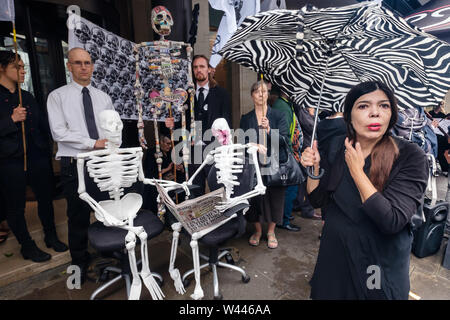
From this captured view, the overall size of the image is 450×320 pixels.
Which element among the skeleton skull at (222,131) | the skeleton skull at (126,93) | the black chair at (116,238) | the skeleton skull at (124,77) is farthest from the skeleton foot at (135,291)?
the skeleton skull at (124,77)

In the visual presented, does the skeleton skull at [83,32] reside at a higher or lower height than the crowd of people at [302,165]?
higher

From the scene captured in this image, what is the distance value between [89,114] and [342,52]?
2312 millimetres

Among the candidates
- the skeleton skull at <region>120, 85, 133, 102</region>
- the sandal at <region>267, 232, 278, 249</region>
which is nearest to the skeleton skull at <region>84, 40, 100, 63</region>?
the skeleton skull at <region>120, 85, 133, 102</region>

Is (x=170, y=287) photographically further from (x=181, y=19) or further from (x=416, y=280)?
(x=181, y=19)

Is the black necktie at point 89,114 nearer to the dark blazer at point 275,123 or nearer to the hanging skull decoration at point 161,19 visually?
the hanging skull decoration at point 161,19

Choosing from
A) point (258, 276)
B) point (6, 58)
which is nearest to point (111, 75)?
point (6, 58)

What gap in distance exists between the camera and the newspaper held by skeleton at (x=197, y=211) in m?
2.09

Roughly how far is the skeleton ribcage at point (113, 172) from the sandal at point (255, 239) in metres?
1.76

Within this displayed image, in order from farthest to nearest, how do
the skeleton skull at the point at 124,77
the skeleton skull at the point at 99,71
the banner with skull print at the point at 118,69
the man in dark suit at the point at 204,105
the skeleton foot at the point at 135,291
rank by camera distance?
the man in dark suit at the point at 204,105
the skeleton skull at the point at 124,77
the skeleton skull at the point at 99,71
the banner with skull print at the point at 118,69
the skeleton foot at the point at 135,291

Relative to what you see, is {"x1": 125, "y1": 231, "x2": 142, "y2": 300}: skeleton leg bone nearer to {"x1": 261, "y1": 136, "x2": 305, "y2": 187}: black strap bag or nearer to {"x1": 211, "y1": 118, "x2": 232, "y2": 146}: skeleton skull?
{"x1": 211, "y1": 118, "x2": 232, "y2": 146}: skeleton skull

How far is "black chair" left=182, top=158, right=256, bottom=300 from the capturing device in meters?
2.13

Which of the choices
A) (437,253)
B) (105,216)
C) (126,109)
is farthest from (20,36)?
(437,253)

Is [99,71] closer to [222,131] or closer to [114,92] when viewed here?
[114,92]
